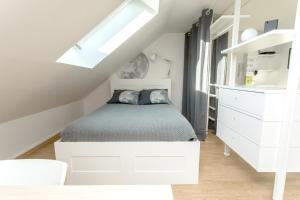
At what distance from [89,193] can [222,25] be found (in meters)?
2.76

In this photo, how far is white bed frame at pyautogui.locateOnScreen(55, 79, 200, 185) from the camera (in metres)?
1.62

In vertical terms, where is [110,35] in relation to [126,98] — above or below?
above

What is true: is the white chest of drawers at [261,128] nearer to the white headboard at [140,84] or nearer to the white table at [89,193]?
the white table at [89,193]

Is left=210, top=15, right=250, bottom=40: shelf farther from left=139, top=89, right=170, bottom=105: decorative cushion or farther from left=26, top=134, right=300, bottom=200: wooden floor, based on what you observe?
left=26, top=134, right=300, bottom=200: wooden floor

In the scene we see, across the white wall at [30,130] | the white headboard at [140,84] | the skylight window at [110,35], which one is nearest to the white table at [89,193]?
the skylight window at [110,35]

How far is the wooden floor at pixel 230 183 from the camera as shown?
1.52 metres

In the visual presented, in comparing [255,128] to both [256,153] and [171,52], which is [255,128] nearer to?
[256,153]

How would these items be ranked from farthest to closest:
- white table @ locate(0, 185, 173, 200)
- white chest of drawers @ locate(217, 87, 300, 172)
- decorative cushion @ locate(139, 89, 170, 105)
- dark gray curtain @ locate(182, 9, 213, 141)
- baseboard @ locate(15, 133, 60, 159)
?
1. decorative cushion @ locate(139, 89, 170, 105)
2. dark gray curtain @ locate(182, 9, 213, 141)
3. baseboard @ locate(15, 133, 60, 159)
4. white chest of drawers @ locate(217, 87, 300, 172)
5. white table @ locate(0, 185, 173, 200)

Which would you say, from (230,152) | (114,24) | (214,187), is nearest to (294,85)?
(214,187)

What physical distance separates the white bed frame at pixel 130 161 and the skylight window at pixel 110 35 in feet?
2.93

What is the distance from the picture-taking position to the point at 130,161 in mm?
1645

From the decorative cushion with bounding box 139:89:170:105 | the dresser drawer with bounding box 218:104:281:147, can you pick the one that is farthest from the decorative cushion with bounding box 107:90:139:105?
the dresser drawer with bounding box 218:104:281:147

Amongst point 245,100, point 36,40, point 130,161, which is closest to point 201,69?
point 245,100

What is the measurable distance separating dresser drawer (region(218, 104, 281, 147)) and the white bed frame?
44 cm
